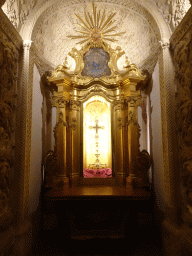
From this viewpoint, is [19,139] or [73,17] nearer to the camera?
[19,139]

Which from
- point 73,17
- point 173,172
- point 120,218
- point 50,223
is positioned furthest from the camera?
point 73,17

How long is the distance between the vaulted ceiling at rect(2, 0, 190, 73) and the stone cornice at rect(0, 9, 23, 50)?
23 cm

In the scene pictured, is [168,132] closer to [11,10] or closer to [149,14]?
[149,14]

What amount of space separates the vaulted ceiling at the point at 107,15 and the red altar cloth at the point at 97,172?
7.39ft

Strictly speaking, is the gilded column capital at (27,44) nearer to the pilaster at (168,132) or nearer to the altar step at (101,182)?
the pilaster at (168,132)

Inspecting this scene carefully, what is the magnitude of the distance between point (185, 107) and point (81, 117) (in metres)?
2.27

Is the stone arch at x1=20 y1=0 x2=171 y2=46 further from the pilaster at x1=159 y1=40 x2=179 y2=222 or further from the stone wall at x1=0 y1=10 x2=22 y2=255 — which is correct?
the stone wall at x1=0 y1=10 x2=22 y2=255

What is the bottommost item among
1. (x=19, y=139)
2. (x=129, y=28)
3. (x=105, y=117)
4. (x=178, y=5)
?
(x=19, y=139)

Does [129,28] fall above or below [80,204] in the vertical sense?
above

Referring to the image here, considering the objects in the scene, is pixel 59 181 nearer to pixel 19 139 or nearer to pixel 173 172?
pixel 19 139

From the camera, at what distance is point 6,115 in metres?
2.76

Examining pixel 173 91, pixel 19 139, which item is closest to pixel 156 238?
pixel 173 91

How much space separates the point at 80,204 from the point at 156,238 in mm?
1480

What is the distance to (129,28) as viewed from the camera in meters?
4.41
